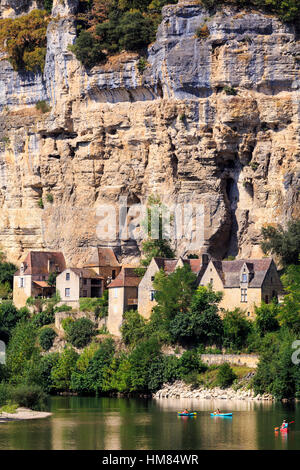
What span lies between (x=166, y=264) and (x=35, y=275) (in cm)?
1403

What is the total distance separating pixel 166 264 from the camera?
281 feet

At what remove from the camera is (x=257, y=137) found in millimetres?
86875

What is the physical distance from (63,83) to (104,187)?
958 cm

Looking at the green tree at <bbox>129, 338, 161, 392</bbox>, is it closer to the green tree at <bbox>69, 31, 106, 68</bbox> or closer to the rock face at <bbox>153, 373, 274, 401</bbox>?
the rock face at <bbox>153, 373, 274, 401</bbox>

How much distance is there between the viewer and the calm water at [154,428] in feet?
183

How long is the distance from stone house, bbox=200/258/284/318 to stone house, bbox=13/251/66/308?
18270 millimetres

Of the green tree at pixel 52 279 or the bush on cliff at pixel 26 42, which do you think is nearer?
the green tree at pixel 52 279

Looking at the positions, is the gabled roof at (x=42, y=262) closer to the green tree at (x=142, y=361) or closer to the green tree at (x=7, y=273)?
the green tree at (x=7, y=273)

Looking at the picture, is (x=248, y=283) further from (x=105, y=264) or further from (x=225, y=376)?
(x=105, y=264)

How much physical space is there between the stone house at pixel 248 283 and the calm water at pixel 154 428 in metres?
8.73

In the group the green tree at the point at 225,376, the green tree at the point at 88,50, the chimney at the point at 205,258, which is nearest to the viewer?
the green tree at the point at 225,376

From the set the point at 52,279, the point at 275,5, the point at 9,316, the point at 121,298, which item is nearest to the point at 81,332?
the point at 121,298

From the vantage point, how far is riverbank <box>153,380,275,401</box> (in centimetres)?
7362

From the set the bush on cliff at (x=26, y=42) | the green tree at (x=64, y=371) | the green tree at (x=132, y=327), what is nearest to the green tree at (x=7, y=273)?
the bush on cliff at (x=26, y=42)
